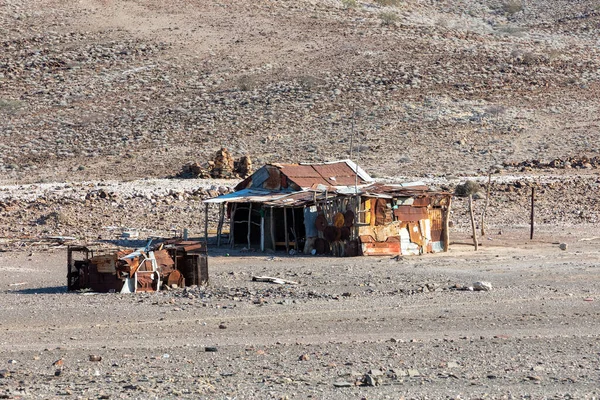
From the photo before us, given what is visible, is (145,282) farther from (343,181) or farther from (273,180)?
(343,181)

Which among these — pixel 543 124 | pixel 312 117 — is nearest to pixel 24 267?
pixel 312 117

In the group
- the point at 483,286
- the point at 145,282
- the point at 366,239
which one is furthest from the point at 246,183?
the point at 483,286

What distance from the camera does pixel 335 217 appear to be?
81.1ft

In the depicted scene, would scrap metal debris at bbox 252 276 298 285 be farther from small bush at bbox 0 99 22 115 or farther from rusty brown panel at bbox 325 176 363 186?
small bush at bbox 0 99 22 115

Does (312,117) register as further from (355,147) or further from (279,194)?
(279,194)

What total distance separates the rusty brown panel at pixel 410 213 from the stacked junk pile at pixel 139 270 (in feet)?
22.2

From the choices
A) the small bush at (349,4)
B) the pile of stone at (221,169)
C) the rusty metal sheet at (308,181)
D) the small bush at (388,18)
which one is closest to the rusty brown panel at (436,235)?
the rusty metal sheet at (308,181)

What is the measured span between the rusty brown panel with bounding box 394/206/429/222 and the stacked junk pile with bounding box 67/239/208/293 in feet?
22.2

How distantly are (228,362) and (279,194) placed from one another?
48.0 ft

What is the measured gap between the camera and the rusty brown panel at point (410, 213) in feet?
81.5

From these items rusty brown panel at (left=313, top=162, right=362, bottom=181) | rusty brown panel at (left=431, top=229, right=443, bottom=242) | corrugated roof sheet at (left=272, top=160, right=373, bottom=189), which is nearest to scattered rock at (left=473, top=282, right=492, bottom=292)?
rusty brown panel at (left=431, top=229, right=443, bottom=242)

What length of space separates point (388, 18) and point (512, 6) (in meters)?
12.2

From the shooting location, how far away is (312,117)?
45.1 m

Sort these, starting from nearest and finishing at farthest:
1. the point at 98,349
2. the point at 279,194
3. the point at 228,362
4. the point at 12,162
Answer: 1. the point at 228,362
2. the point at 98,349
3. the point at 279,194
4. the point at 12,162
